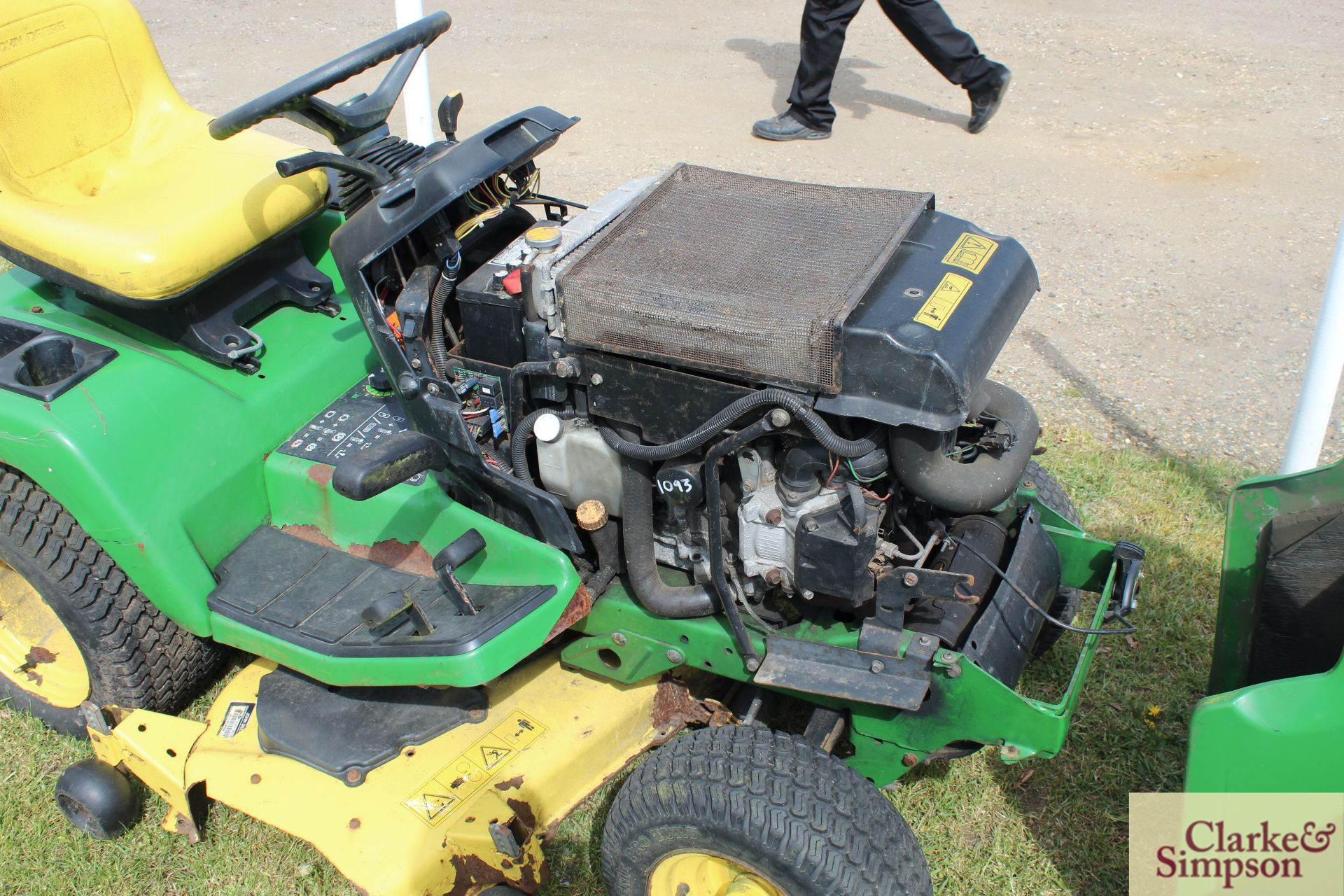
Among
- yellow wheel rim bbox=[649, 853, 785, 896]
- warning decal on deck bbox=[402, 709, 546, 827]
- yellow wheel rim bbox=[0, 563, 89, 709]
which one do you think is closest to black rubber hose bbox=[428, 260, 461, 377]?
warning decal on deck bbox=[402, 709, 546, 827]

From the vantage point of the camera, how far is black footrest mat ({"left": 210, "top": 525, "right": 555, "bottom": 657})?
2.45 m

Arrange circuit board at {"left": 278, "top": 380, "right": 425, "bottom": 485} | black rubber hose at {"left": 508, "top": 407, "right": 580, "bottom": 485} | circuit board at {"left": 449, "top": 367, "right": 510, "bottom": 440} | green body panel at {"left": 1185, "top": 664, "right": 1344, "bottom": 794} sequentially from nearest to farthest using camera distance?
1. green body panel at {"left": 1185, "top": 664, "right": 1344, "bottom": 794}
2. black rubber hose at {"left": 508, "top": 407, "right": 580, "bottom": 485}
3. circuit board at {"left": 449, "top": 367, "right": 510, "bottom": 440}
4. circuit board at {"left": 278, "top": 380, "right": 425, "bottom": 485}

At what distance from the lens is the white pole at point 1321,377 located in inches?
120

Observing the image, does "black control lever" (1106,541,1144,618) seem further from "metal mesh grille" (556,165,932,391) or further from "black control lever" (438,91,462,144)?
"black control lever" (438,91,462,144)

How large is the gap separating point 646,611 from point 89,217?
1.75 metres

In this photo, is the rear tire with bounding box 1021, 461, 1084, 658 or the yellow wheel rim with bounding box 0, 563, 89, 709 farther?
the yellow wheel rim with bounding box 0, 563, 89, 709

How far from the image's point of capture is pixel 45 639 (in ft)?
10.2

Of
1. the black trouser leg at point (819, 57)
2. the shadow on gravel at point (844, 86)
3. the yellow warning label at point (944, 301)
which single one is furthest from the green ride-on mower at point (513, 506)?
the shadow on gravel at point (844, 86)

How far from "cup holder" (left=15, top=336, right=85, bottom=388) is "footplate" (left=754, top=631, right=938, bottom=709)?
71.4 inches

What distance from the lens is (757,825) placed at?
2.13m

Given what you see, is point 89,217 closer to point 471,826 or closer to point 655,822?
point 471,826

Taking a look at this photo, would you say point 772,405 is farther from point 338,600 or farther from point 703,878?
point 338,600

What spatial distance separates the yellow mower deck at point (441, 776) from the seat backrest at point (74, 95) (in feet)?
4.96

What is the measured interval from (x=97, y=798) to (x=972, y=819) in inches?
85.2
